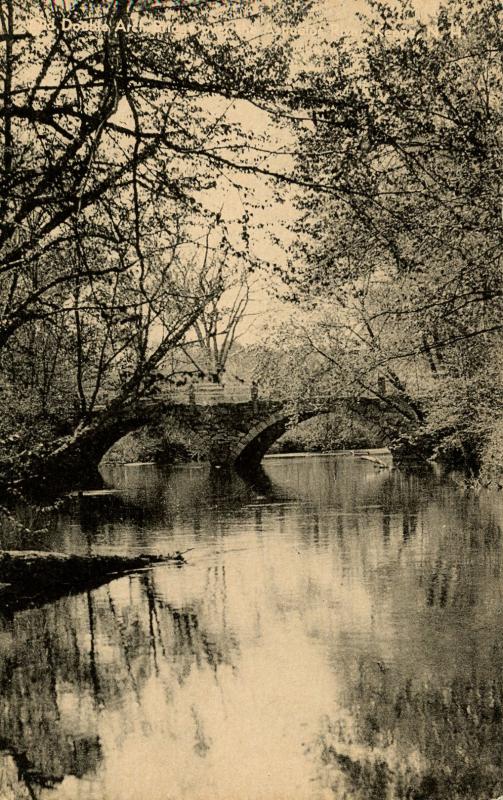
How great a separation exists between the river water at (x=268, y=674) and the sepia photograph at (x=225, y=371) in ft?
0.09

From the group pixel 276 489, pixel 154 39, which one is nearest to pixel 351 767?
pixel 154 39

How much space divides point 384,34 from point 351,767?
185 inches

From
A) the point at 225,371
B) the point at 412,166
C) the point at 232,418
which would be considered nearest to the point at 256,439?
the point at 232,418

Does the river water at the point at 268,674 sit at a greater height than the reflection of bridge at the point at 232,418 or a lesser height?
lesser

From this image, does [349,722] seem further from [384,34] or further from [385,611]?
[384,34]

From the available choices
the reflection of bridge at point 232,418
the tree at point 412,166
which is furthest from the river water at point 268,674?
the reflection of bridge at point 232,418

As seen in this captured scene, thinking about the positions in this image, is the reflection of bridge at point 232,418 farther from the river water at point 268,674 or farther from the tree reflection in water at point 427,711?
the tree reflection in water at point 427,711

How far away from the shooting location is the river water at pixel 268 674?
4.78m

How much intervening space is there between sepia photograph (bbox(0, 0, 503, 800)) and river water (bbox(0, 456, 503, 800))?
0.03m

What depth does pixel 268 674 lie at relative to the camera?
6.43 meters

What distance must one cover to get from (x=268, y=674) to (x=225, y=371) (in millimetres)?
3144

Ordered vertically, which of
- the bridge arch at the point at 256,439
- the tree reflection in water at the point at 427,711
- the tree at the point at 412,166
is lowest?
the tree reflection in water at the point at 427,711

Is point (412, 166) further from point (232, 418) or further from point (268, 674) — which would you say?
point (232, 418)

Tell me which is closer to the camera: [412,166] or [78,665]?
[412,166]
